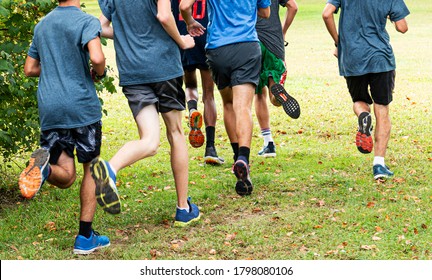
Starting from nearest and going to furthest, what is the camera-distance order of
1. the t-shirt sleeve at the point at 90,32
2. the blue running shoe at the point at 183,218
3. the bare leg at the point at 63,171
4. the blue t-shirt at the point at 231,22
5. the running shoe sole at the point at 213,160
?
1. the t-shirt sleeve at the point at 90,32
2. the bare leg at the point at 63,171
3. the blue running shoe at the point at 183,218
4. the blue t-shirt at the point at 231,22
5. the running shoe sole at the point at 213,160

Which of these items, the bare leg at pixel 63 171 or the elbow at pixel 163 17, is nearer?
the bare leg at pixel 63 171

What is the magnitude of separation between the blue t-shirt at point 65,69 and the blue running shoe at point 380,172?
3.21m

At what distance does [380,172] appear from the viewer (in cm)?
788

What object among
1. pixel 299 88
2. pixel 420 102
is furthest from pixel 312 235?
pixel 299 88

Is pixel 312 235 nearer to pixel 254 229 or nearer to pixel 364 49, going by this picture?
pixel 254 229

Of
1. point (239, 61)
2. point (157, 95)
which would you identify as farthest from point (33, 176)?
point (239, 61)

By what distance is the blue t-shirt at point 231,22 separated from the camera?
716 centimetres

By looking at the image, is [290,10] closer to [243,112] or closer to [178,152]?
[243,112]

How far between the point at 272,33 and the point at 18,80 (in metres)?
2.81

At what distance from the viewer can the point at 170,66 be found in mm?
6176

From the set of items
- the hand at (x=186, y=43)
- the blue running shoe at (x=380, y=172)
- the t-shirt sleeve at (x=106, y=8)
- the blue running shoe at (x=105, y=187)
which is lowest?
the blue running shoe at (x=380, y=172)

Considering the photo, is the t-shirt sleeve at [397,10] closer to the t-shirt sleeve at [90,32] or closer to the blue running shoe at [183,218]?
the blue running shoe at [183,218]

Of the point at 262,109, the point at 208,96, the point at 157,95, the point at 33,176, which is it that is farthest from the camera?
the point at 262,109

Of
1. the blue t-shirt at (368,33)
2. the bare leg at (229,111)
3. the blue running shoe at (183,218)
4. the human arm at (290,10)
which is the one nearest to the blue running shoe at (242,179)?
the blue running shoe at (183,218)
